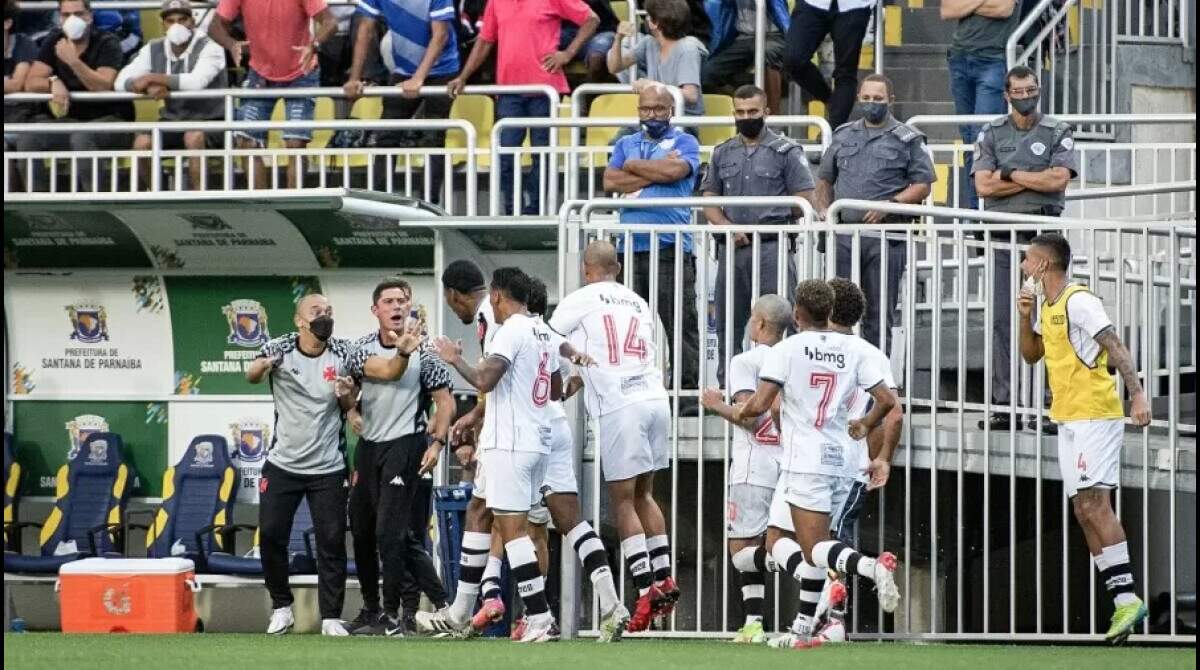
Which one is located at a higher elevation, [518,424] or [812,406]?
[812,406]

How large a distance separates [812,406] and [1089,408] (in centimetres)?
147

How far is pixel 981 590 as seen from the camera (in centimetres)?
1405

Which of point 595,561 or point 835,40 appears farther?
point 835,40

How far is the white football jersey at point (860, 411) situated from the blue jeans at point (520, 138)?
4.25 m

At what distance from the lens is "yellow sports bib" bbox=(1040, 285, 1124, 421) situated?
1102 cm

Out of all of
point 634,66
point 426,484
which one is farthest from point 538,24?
point 426,484

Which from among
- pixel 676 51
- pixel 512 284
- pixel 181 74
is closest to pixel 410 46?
pixel 181 74

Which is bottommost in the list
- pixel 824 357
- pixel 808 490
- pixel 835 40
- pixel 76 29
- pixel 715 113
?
pixel 808 490

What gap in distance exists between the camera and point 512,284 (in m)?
11.2

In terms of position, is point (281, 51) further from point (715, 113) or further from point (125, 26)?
A: point (715, 113)

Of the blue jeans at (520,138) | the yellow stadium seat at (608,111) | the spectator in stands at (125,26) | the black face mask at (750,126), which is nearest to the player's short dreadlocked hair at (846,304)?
the black face mask at (750,126)

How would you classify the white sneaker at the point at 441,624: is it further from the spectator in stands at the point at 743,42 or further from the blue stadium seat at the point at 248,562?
the spectator in stands at the point at 743,42

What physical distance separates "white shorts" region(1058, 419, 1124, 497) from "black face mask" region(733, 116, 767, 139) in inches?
119

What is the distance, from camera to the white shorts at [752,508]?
11727mm
